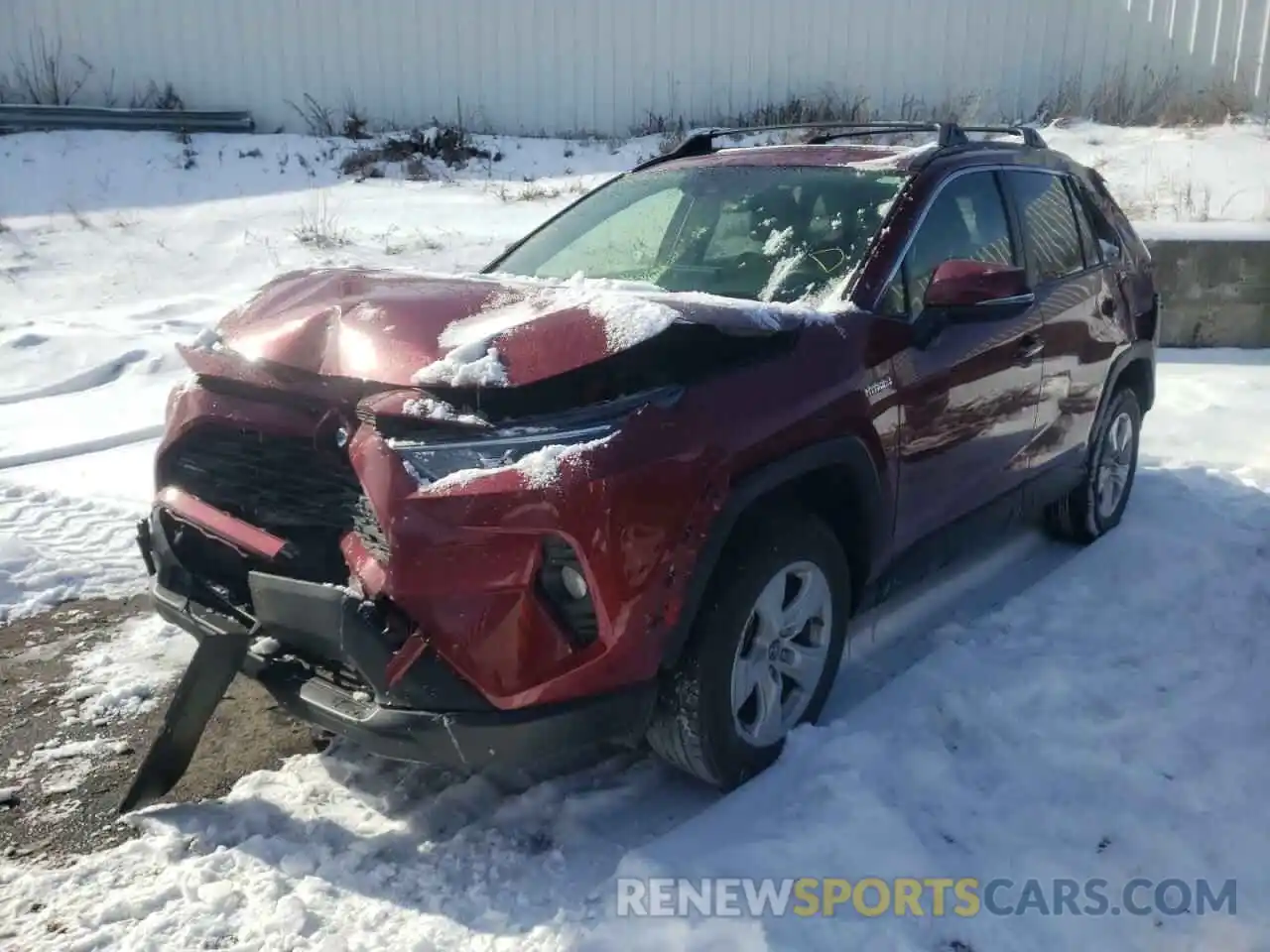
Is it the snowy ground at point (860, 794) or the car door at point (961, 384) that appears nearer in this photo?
the snowy ground at point (860, 794)

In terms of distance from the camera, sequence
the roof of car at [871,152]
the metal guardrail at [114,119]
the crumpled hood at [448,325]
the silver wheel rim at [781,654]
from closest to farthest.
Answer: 1. the crumpled hood at [448,325]
2. the silver wheel rim at [781,654]
3. the roof of car at [871,152]
4. the metal guardrail at [114,119]

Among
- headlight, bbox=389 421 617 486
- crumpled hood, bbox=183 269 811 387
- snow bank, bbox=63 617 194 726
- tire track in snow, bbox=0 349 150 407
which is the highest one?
crumpled hood, bbox=183 269 811 387

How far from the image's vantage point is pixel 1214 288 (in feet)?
25.7

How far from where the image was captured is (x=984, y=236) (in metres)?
3.89

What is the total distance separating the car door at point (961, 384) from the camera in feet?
10.9

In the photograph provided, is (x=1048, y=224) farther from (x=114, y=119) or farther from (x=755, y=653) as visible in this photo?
(x=114, y=119)

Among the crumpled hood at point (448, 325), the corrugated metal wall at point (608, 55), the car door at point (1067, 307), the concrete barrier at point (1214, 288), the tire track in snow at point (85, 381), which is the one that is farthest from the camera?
the corrugated metal wall at point (608, 55)

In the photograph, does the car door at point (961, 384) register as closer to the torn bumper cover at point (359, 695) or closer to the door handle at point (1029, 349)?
the door handle at point (1029, 349)

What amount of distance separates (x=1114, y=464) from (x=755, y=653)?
9.06ft

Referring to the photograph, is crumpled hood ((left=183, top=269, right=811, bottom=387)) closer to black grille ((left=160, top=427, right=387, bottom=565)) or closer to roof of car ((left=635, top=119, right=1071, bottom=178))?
black grille ((left=160, top=427, right=387, bottom=565))

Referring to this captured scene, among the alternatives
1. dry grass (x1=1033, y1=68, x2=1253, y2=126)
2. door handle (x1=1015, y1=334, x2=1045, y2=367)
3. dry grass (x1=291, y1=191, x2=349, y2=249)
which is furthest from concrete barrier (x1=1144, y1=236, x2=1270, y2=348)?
dry grass (x1=291, y1=191, x2=349, y2=249)

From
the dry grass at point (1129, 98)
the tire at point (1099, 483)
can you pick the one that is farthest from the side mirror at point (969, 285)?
the dry grass at point (1129, 98)

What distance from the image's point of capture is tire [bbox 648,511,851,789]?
8.80ft

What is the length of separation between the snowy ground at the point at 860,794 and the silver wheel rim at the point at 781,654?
0.39 feet
